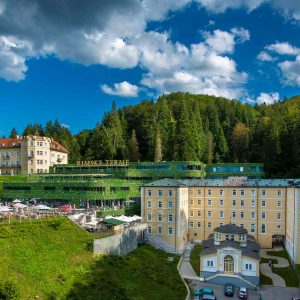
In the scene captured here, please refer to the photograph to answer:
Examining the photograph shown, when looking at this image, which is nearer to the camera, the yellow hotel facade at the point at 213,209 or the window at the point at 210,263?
the window at the point at 210,263

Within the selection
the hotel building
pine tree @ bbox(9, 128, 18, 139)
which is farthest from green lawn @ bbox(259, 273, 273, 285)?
pine tree @ bbox(9, 128, 18, 139)

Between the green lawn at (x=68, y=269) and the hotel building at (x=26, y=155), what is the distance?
54.5m

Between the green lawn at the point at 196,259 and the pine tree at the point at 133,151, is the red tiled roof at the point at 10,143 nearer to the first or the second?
the pine tree at the point at 133,151

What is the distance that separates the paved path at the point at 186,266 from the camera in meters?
51.6

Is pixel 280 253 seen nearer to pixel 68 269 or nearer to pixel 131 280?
pixel 131 280

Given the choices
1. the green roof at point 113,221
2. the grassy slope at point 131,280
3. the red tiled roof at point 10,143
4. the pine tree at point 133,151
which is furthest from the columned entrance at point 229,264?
the red tiled roof at point 10,143

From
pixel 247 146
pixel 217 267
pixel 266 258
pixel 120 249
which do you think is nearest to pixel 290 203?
pixel 266 258

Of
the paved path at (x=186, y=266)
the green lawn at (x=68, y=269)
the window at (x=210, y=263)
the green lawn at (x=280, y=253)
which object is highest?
the green lawn at (x=68, y=269)

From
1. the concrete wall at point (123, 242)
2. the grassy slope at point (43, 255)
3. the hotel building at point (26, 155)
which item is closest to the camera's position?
the grassy slope at point (43, 255)

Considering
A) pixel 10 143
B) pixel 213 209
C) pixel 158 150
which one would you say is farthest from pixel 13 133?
pixel 213 209

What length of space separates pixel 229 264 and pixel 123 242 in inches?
559

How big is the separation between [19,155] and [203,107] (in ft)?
218

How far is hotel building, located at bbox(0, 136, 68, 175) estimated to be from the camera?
3780 inches

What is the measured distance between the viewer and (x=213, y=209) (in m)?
65.1
